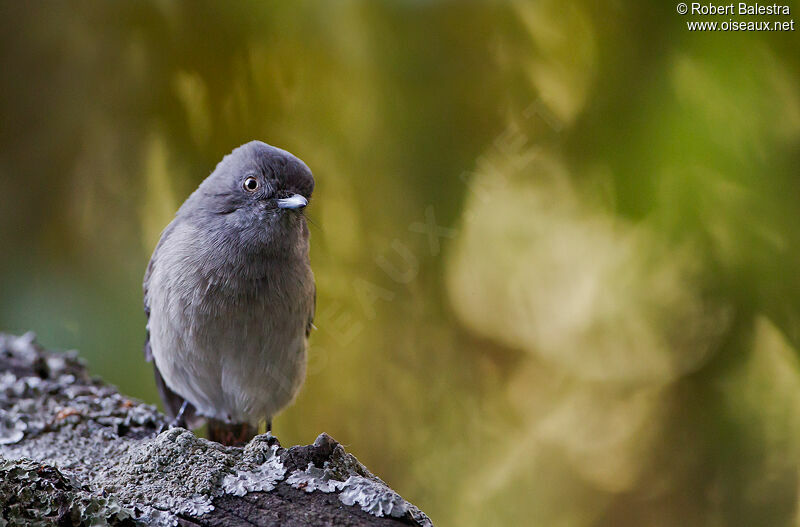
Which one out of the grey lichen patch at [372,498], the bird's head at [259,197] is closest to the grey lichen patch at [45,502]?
the grey lichen patch at [372,498]

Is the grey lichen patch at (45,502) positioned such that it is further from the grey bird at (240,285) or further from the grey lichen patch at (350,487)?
the grey bird at (240,285)

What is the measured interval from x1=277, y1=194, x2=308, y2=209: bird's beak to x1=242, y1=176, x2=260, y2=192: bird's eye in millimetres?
95

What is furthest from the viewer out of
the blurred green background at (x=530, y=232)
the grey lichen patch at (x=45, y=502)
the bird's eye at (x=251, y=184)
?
the blurred green background at (x=530, y=232)

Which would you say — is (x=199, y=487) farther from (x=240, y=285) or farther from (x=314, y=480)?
(x=240, y=285)

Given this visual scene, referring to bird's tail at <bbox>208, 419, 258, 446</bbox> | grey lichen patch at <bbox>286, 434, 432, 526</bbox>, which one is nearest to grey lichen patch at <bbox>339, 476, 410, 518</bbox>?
grey lichen patch at <bbox>286, 434, 432, 526</bbox>

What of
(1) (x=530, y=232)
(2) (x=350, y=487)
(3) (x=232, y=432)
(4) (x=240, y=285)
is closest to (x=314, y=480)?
(2) (x=350, y=487)

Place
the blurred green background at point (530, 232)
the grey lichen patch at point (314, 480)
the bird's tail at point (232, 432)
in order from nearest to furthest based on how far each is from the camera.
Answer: the grey lichen patch at point (314, 480)
the bird's tail at point (232, 432)
the blurred green background at point (530, 232)

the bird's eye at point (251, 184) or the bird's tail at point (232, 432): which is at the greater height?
the bird's eye at point (251, 184)

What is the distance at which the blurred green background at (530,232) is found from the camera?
2742 mm

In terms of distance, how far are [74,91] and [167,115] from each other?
26.2 inches

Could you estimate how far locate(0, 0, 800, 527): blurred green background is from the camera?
2.74 meters

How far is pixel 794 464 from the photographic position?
274 cm

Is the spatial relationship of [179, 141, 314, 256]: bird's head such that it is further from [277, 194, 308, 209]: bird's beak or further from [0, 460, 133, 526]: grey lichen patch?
[0, 460, 133, 526]: grey lichen patch

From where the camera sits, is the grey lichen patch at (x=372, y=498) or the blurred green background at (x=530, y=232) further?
the blurred green background at (x=530, y=232)
